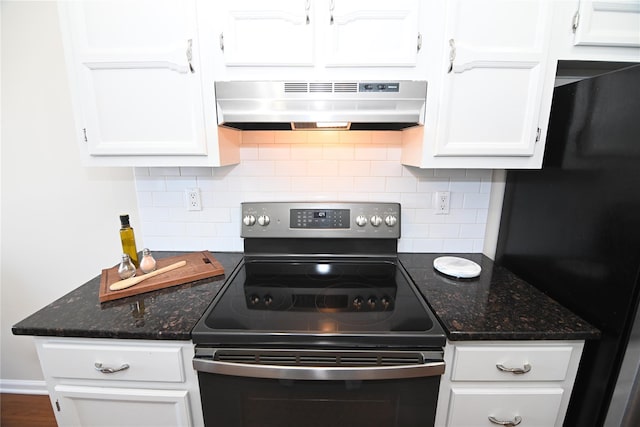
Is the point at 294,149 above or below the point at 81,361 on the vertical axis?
above

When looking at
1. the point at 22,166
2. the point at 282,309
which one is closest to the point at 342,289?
the point at 282,309

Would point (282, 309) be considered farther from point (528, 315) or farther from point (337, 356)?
point (528, 315)

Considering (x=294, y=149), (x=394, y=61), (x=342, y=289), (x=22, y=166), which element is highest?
(x=394, y=61)

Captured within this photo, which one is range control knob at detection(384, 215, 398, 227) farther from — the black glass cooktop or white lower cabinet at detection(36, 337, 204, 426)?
white lower cabinet at detection(36, 337, 204, 426)

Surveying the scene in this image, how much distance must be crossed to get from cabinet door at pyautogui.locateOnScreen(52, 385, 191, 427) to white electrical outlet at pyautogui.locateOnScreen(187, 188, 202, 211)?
83cm

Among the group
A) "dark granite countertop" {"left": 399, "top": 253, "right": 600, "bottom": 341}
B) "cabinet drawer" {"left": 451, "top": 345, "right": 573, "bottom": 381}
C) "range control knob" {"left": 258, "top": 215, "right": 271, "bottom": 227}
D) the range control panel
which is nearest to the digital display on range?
the range control panel

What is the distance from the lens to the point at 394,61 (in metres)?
1.06

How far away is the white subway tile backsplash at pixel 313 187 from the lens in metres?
1.47

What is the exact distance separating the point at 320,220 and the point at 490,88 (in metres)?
0.91

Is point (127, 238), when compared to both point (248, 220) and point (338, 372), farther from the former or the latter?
point (338, 372)

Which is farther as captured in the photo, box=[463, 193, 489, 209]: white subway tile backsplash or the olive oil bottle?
box=[463, 193, 489, 209]: white subway tile backsplash

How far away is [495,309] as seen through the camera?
41.7 inches

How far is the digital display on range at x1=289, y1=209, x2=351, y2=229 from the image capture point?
4.82ft

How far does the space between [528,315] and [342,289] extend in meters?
0.69
